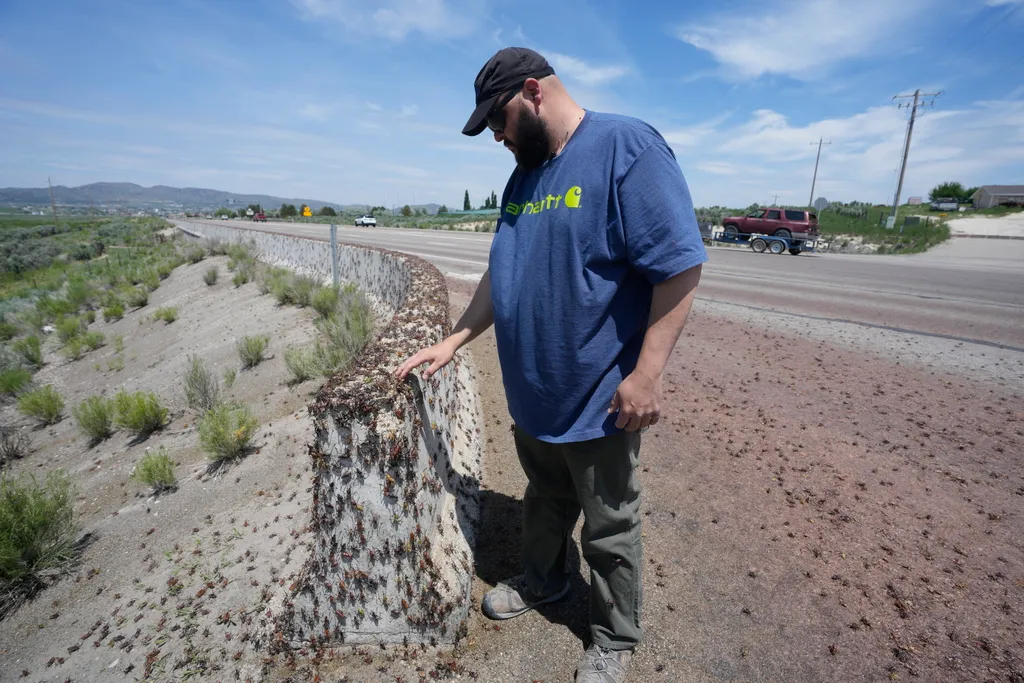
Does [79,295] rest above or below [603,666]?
below

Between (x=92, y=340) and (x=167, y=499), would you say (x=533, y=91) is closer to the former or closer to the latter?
(x=167, y=499)

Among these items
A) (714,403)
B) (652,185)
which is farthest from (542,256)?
(714,403)

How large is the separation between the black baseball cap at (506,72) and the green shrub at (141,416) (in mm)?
6360

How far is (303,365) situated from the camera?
639cm

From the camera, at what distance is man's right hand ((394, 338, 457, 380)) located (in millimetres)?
2277

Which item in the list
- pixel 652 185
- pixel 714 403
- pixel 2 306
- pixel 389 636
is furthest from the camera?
pixel 2 306

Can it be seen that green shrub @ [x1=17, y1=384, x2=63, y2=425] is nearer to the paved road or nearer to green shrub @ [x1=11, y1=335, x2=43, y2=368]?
green shrub @ [x1=11, y1=335, x2=43, y2=368]

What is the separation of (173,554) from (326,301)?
5.24m

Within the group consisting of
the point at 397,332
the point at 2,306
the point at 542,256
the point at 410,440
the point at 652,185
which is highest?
the point at 652,185

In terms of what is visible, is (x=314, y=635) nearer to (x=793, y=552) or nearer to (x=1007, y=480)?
(x=793, y=552)

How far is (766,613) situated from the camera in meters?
2.39

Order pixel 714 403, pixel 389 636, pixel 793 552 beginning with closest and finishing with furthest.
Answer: pixel 389 636, pixel 793 552, pixel 714 403

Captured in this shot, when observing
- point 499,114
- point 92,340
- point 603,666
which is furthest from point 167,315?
point 603,666

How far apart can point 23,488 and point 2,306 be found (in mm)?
21246
